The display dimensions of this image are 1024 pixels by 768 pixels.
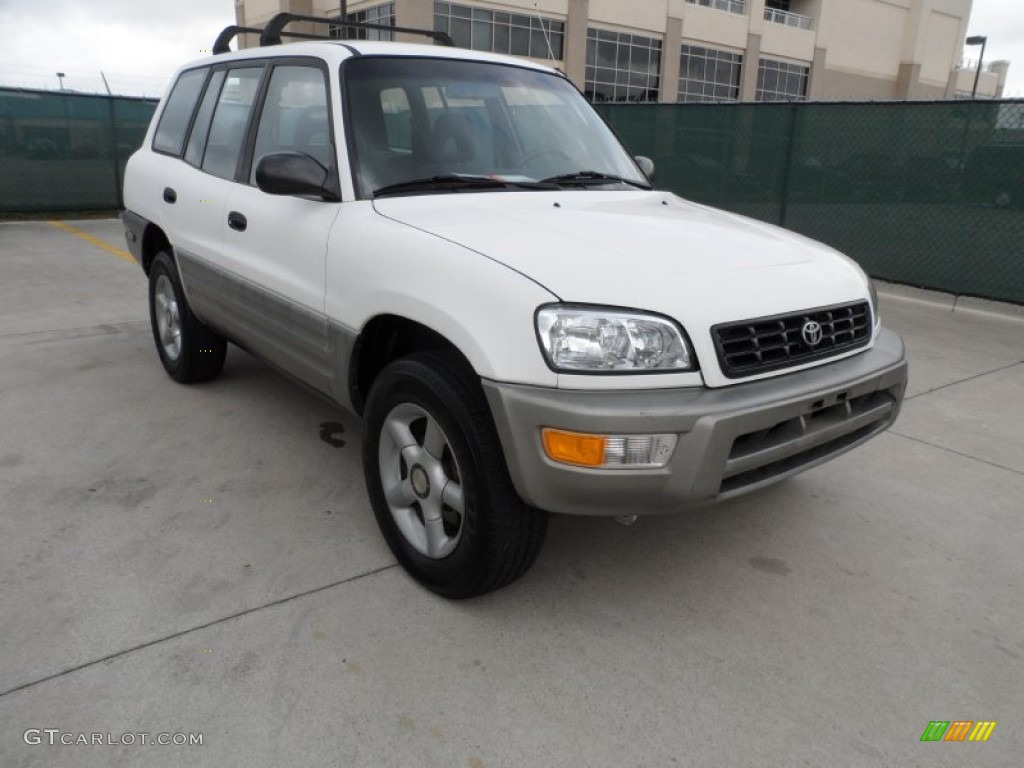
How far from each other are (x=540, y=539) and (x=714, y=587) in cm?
77

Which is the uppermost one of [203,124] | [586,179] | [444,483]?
[203,124]

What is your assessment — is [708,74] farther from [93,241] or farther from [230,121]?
[230,121]

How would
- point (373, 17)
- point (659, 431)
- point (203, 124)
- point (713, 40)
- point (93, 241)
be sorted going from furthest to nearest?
point (713, 40) < point (373, 17) < point (93, 241) < point (203, 124) < point (659, 431)

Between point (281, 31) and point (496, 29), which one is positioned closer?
point (281, 31)

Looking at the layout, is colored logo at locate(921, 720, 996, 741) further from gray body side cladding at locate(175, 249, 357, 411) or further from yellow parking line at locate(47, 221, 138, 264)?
yellow parking line at locate(47, 221, 138, 264)

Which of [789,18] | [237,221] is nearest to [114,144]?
[237,221]

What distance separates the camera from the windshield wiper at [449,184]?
3.04m

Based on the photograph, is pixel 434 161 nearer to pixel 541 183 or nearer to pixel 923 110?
pixel 541 183

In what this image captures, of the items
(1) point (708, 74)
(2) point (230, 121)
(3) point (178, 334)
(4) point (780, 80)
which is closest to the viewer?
(2) point (230, 121)

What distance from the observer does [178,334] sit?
4.84 m

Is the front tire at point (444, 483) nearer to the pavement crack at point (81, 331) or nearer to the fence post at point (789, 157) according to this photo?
the pavement crack at point (81, 331)

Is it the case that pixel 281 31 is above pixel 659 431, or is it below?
above

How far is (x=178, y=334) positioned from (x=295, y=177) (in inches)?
91.0

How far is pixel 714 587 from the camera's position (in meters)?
2.91
